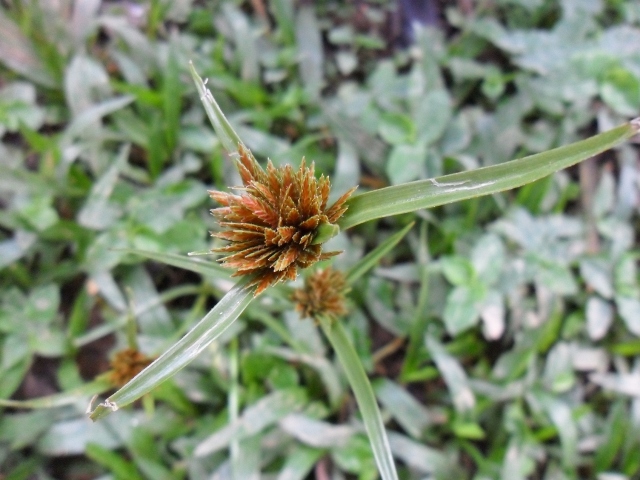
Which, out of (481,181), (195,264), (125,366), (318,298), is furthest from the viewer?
(125,366)

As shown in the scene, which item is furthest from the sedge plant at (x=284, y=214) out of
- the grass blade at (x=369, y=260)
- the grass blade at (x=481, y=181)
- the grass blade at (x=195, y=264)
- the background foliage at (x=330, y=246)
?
the background foliage at (x=330, y=246)

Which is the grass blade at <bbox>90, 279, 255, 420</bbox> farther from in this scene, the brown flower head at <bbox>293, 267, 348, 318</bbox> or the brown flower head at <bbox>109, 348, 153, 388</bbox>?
the brown flower head at <bbox>109, 348, 153, 388</bbox>

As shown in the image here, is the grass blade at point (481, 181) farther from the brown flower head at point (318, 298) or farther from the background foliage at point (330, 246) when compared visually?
the background foliage at point (330, 246)

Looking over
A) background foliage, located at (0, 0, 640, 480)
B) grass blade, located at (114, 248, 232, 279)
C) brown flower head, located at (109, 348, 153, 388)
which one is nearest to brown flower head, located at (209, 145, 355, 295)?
grass blade, located at (114, 248, 232, 279)

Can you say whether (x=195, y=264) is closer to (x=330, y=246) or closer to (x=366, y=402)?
(x=366, y=402)

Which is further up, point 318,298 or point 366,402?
point 318,298

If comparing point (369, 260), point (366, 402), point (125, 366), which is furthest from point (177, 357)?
point (125, 366)

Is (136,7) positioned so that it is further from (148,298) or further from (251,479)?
(251,479)
